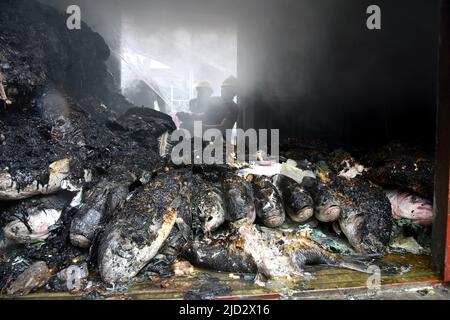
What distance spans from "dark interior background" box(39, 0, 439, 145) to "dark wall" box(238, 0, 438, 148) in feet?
0.05

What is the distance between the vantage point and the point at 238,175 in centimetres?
454

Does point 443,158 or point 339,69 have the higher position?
point 339,69

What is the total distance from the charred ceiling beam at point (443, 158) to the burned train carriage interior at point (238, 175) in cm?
2

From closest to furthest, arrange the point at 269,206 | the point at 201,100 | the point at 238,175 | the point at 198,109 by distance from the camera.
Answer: the point at 269,206
the point at 238,175
the point at 198,109
the point at 201,100

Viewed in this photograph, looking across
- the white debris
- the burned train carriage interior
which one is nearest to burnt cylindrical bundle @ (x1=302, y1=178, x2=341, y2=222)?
the burned train carriage interior

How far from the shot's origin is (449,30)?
3.04m

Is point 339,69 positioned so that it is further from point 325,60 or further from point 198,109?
point 198,109

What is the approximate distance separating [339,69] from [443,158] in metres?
3.75

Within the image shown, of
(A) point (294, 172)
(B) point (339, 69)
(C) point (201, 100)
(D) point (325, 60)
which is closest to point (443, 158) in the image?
(A) point (294, 172)

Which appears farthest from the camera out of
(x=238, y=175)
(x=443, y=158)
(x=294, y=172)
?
(x=294, y=172)

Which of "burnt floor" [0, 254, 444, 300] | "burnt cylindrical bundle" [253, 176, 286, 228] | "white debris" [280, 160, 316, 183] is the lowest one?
"burnt floor" [0, 254, 444, 300]

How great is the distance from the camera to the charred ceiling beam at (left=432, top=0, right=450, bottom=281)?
307 centimetres

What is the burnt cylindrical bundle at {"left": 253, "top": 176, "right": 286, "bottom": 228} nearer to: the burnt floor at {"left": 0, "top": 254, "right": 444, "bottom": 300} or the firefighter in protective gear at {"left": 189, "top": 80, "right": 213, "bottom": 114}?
the burnt floor at {"left": 0, "top": 254, "right": 444, "bottom": 300}
